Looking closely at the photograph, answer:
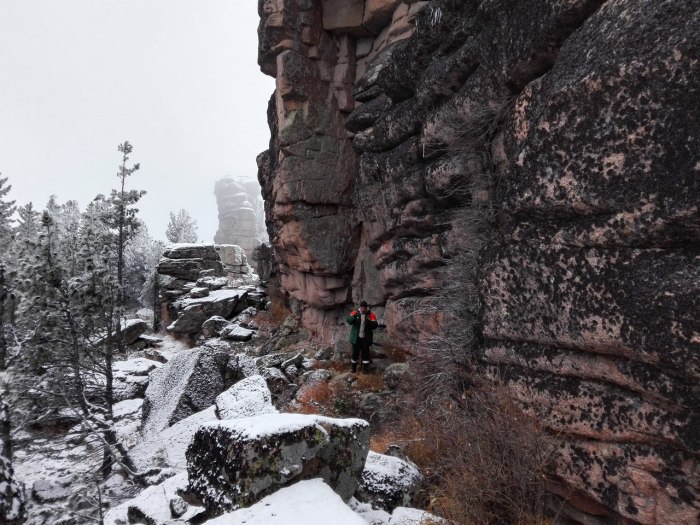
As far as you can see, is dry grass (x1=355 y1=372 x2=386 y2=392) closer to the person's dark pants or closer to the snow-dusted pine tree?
the person's dark pants

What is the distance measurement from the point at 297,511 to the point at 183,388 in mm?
9491

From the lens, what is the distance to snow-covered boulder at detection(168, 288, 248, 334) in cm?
2333

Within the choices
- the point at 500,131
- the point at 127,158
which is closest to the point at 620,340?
the point at 500,131

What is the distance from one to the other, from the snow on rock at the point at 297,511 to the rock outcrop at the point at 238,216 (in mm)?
85642

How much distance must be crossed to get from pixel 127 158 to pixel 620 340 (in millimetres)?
27030

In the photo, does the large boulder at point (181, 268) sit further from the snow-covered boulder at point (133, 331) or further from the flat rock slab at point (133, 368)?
the flat rock slab at point (133, 368)

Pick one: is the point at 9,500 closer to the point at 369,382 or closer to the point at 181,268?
the point at 369,382

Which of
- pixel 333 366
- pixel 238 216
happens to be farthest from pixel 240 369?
pixel 238 216

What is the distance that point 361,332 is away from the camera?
11602 millimetres

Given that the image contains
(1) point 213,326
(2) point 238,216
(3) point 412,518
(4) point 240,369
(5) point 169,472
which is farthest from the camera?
(2) point 238,216

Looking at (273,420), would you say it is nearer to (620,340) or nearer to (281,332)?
(620,340)

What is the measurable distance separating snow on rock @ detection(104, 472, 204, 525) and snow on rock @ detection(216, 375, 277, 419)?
2.50m

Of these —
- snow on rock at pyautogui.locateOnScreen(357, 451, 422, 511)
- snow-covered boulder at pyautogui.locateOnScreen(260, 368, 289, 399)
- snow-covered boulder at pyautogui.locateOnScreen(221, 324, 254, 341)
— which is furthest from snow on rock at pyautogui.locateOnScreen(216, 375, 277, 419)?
snow-covered boulder at pyautogui.locateOnScreen(221, 324, 254, 341)

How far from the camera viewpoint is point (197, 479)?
13.6 ft
